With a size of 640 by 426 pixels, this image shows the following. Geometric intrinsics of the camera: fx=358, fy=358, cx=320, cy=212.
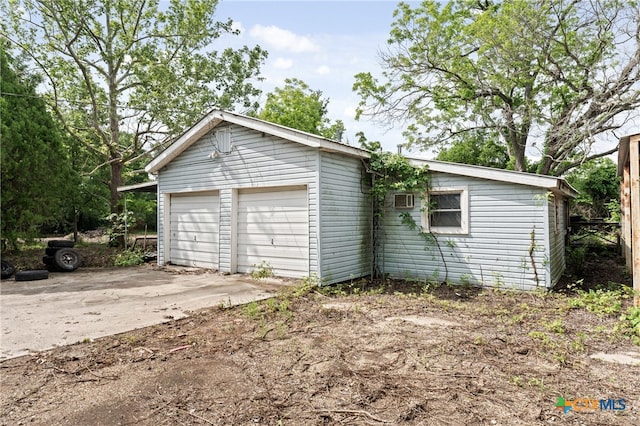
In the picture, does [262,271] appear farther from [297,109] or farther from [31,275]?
[297,109]

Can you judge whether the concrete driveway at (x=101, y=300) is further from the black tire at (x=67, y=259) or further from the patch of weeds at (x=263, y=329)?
the patch of weeds at (x=263, y=329)

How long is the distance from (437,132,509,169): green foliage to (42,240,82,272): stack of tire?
729 inches

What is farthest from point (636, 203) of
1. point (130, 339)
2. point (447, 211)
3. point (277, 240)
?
point (130, 339)

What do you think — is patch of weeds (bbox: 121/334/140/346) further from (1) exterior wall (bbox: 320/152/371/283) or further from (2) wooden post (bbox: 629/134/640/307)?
(2) wooden post (bbox: 629/134/640/307)

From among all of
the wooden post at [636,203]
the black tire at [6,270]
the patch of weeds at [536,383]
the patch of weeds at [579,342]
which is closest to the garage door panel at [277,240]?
the patch of weeds at [579,342]

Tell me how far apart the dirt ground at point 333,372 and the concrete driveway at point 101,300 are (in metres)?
0.47

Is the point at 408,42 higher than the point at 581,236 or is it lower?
higher

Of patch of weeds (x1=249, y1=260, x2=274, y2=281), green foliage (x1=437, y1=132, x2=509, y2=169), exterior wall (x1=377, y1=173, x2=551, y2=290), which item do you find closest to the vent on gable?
patch of weeds (x1=249, y1=260, x2=274, y2=281)

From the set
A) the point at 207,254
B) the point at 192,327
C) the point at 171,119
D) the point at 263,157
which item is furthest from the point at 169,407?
the point at 171,119

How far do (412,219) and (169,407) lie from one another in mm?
6286

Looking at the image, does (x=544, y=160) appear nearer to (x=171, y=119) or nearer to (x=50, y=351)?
(x=171, y=119)

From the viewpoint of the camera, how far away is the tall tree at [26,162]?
10.0 meters

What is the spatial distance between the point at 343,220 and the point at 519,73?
11.5 meters

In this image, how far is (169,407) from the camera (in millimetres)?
2738
